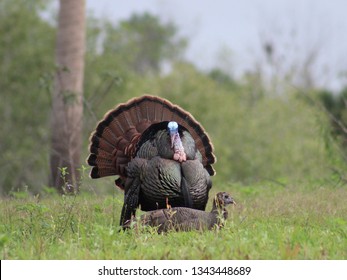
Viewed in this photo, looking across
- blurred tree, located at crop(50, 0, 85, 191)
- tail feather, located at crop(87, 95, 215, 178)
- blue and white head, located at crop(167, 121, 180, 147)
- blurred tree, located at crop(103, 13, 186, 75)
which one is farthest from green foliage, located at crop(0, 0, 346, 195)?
blurred tree, located at crop(103, 13, 186, 75)

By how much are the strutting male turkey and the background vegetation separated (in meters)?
0.44

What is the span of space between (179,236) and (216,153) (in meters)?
21.2

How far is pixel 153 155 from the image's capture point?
25.2 feet

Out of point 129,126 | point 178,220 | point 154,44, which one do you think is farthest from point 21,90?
point 154,44

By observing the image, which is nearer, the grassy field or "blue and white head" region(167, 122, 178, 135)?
the grassy field

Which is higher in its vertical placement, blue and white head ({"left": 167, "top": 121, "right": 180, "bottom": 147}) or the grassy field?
blue and white head ({"left": 167, "top": 121, "right": 180, "bottom": 147})

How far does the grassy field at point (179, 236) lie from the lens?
19.5ft

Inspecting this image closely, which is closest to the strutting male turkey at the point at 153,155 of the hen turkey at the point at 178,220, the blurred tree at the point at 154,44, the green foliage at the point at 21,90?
the hen turkey at the point at 178,220

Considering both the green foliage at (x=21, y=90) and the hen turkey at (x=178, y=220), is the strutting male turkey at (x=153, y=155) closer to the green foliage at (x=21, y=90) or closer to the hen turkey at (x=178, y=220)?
the hen turkey at (x=178, y=220)

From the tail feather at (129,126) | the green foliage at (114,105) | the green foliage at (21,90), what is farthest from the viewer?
the green foliage at (21,90)

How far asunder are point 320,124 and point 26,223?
528cm

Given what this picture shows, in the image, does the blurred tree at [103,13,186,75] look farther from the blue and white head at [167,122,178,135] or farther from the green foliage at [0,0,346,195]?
the blue and white head at [167,122,178,135]

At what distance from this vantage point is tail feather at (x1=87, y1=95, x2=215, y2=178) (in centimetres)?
850
